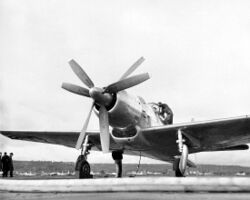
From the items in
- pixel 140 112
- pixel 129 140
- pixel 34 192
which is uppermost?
pixel 140 112

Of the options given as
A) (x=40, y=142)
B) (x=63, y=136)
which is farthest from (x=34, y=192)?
(x=40, y=142)

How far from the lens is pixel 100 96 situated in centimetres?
1320

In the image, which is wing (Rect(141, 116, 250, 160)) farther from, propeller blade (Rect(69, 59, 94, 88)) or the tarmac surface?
the tarmac surface

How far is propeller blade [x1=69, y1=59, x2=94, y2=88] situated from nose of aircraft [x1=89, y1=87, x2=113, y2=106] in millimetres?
627

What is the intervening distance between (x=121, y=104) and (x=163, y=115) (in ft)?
16.3

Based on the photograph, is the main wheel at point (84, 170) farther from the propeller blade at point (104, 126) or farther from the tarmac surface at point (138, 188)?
the tarmac surface at point (138, 188)

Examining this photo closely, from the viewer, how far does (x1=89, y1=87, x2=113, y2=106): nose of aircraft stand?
1312 cm

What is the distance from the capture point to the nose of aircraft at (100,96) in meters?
13.1

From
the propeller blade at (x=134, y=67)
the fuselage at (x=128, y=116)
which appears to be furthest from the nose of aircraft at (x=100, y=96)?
the propeller blade at (x=134, y=67)

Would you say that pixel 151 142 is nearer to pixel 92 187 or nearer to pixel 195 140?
pixel 195 140

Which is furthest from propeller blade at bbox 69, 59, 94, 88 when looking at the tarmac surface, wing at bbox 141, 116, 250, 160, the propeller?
the tarmac surface

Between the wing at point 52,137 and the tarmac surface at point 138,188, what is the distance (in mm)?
9341

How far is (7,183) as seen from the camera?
7.79m

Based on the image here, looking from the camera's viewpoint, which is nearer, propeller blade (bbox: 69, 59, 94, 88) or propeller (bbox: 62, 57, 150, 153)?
propeller (bbox: 62, 57, 150, 153)
